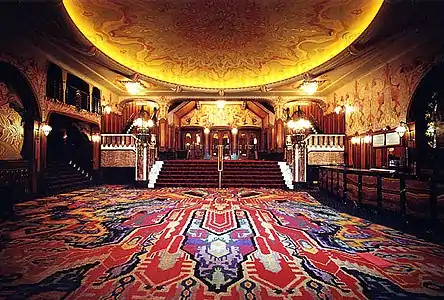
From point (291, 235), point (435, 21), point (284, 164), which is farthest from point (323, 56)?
point (291, 235)

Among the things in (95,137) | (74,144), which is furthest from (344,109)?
(74,144)

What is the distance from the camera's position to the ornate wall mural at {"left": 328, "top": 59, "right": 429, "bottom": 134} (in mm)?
7285

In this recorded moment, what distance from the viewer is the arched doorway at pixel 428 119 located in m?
6.56

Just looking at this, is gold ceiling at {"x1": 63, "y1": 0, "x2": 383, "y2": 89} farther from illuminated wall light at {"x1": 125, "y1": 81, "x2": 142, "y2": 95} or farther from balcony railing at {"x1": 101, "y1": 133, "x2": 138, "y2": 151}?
Result: balcony railing at {"x1": 101, "y1": 133, "x2": 138, "y2": 151}

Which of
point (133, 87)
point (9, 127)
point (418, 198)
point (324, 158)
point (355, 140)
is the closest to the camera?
point (418, 198)

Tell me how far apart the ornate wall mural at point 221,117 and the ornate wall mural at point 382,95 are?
815 centimetres

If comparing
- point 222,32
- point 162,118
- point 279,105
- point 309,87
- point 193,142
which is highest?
point 222,32

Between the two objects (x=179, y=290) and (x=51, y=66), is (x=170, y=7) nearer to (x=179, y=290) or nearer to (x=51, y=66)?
(x=51, y=66)

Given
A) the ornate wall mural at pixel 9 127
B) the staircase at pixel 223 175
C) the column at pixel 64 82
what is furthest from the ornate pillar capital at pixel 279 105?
the ornate wall mural at pixel 9 127

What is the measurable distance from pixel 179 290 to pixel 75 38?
287 inches

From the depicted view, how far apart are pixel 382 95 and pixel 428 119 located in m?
1.93

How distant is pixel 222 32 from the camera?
7.55 meters

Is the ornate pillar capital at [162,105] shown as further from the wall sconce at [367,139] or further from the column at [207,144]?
the wall sconce at [367,139]

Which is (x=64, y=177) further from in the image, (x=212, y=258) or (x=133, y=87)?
(x=212, y=258)
